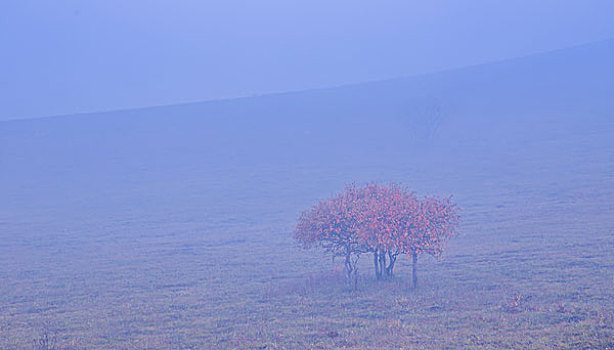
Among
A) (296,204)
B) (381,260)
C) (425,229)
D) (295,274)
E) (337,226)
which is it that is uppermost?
(296,204)

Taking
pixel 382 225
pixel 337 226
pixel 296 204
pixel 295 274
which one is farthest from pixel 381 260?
pixel 296 204

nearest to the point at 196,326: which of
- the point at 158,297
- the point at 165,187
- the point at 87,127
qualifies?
the point at 158,297

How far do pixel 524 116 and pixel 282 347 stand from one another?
268 feet

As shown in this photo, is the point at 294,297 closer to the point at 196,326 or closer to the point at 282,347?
the point at 196,326

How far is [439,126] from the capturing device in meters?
88.4

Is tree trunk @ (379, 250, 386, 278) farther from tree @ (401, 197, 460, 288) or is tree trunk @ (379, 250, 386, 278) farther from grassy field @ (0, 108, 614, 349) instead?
tree @ (401, 197, 460, 288)

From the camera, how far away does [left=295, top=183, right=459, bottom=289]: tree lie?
69.1 ft

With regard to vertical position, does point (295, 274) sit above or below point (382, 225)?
below

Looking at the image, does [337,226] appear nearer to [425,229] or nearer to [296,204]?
[425,229]

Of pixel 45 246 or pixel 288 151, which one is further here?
pixel 288 151

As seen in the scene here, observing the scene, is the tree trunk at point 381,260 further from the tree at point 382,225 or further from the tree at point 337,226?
the tree at point 337,226

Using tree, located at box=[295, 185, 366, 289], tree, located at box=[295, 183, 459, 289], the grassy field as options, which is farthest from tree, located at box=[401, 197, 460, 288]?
tree, located at box=[295, 185, 366, 289]

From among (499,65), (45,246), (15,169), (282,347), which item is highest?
(499,65)

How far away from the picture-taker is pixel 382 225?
20.9 metres
